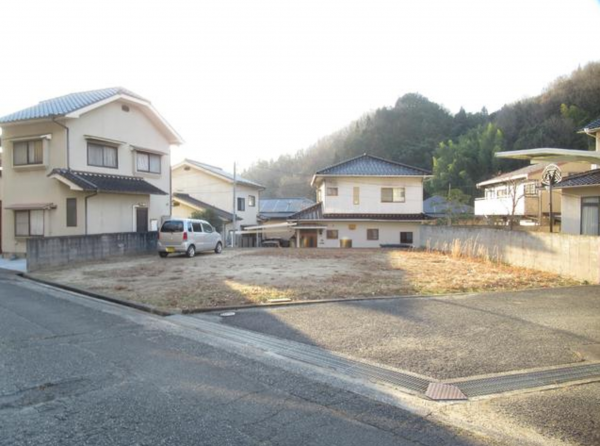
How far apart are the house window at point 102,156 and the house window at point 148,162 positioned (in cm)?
136

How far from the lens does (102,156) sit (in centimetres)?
1770

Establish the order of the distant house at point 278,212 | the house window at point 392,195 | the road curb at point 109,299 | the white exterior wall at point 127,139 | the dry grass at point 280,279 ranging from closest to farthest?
the road curb at point 109,299
the dry grass at point 280,279
the white exterior wall at point 127,139
the house window at point 392,195
the distant house at point 278,212

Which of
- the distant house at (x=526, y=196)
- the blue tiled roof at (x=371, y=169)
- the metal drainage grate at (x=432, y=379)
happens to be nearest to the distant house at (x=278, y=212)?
the blue tiled roof at (x=371, y=169)

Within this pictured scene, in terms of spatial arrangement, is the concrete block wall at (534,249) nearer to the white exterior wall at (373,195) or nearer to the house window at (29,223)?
the white exterior wall at (373,195)

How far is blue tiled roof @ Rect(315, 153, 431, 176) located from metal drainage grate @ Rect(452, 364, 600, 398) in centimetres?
2620

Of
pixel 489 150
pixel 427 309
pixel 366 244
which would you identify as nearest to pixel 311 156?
pixel 489 150

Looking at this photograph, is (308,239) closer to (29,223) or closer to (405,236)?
(405,236)

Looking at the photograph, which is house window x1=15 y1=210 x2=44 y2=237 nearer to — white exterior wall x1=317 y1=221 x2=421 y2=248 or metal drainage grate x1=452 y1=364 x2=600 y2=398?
metal drainage grate x1=452 y1=364 x2=600 y2=398

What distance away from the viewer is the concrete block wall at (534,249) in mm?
9523

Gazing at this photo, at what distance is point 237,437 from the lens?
289 centimetres

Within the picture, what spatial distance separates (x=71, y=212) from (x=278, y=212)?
1152 inches

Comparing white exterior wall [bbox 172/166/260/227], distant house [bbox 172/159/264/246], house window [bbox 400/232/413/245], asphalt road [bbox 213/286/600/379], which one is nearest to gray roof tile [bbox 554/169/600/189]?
asphalt road [bbox 213/286/600/379]

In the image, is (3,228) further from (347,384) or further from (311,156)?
(311,156)

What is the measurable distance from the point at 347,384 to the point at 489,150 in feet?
149
